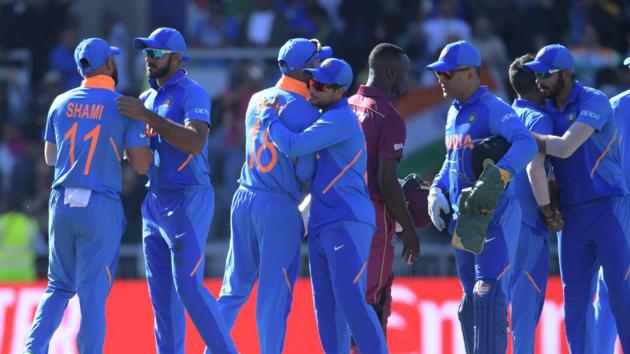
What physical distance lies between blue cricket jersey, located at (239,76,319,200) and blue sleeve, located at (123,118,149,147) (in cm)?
75

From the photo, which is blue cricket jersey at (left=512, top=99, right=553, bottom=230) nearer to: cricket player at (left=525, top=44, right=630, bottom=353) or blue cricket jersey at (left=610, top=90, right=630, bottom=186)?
cricket player at (left=525, top=44, right=630, bottom=353)

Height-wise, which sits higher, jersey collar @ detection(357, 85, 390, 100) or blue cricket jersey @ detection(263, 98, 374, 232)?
jersey collar @ detection(357, 85, 390, 100)

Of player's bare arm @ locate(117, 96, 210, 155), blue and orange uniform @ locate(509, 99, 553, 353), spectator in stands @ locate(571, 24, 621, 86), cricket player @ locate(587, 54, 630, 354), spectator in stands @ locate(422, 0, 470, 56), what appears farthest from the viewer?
spectator in stands @ locate(422, 0, 470, 56)

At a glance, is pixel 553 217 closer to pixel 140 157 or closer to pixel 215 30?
pixel 140 157

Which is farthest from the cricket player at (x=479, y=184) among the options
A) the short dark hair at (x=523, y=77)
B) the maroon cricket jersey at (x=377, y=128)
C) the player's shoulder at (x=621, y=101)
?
the player's shoulder at (x=621, y=101)

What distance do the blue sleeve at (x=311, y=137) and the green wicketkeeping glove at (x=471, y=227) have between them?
94cm

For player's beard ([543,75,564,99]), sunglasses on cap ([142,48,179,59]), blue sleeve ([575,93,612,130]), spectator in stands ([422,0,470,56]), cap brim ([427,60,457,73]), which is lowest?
blue sleeve ([575,93,612,130])

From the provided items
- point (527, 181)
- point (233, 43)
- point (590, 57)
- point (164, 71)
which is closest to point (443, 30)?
point (590, 57)

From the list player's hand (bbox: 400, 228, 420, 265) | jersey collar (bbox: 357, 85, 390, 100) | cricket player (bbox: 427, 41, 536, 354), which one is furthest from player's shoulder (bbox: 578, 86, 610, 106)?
player's hand (bbox: 400, 228, 420, 265)

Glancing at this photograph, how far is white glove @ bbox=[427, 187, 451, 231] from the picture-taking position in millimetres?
9945

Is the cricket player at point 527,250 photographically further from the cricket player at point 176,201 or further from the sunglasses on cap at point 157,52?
the sunglasses on cap at point 157,52

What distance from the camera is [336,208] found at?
9570 millimetres

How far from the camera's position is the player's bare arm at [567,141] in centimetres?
1005

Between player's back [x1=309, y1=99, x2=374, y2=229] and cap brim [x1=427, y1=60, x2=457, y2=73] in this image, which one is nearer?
player's back [x1=309, y1=99, x2=374, y2=229]
